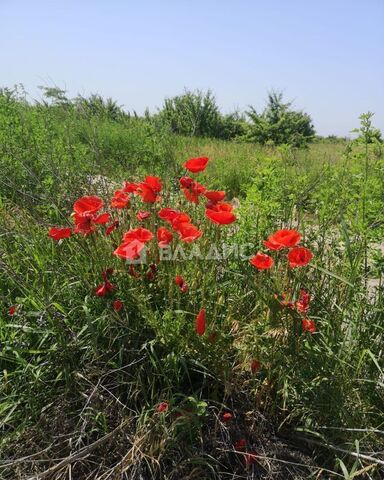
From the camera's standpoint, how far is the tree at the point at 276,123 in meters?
14.6

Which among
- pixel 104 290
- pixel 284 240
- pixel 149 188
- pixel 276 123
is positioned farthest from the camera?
pixel 276 123

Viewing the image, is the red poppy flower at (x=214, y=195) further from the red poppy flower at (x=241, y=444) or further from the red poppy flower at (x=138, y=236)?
the red poppy flower at (x=241, y=444)

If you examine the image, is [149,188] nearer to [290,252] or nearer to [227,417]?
[290,252]

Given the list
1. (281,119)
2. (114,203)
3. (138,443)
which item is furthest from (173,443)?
(281,119)

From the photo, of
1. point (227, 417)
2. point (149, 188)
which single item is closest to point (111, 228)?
point (149, 188)

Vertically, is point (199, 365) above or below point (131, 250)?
below

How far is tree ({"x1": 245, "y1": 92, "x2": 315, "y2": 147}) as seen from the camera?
47.9 feet

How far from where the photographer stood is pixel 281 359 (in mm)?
1536

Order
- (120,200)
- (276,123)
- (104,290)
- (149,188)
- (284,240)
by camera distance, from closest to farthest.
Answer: (284,240), (104,290), (149,188), (120,200), (276,123)

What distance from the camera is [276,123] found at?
613 inches

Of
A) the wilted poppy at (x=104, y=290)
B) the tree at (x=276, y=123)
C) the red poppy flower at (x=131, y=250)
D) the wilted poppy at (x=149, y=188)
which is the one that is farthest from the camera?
the tree at (x=276, y=123)

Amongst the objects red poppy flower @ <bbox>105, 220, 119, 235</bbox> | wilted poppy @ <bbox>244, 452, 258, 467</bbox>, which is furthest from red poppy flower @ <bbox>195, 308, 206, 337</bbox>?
red poppy flower @ <bbox>105, 220, 119, 235</bbox>

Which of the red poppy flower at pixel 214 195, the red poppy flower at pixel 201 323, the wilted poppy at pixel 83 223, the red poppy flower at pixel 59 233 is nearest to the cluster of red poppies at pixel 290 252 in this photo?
the red poppy flower at pixel 201 323

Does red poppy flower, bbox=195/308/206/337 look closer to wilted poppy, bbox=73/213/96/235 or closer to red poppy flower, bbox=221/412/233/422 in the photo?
red poppy flower, bbox=221/412/233/422
